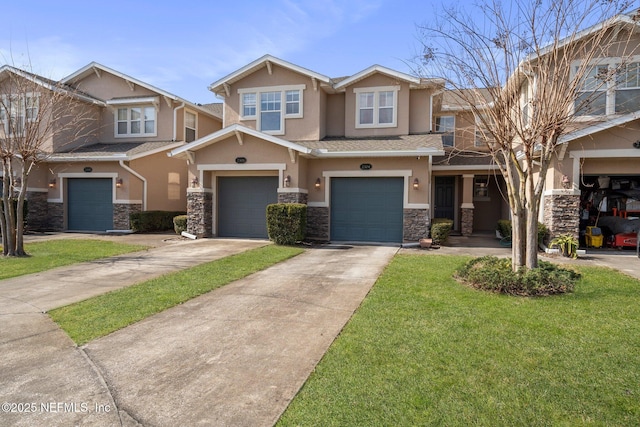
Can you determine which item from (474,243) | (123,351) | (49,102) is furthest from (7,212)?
(474,243)

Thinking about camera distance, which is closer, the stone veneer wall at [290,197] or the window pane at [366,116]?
the stone veneer wall at [290,197]

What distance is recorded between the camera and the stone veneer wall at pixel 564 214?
442 inches

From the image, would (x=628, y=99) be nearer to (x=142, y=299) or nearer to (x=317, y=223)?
(x=317, y=223)

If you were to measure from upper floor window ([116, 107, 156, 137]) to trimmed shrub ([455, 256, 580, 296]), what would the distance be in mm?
16351

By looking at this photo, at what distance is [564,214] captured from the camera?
11.4m

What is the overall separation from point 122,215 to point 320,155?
9073 millimetres

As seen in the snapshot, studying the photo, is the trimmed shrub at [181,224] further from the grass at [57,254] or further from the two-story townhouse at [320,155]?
the grass at [57,254]

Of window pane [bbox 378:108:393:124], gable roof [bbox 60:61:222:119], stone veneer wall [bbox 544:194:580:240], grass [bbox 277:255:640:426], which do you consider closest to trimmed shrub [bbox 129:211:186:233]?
gable roof [bbox 60:61:222:119]

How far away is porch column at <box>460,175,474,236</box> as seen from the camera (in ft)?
54.3

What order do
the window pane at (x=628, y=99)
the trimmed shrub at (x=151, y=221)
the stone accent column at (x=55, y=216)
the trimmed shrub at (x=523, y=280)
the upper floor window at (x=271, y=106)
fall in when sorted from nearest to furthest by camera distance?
the trimmed shrub at (x=523, y=280) < the window pane at (x=628, y=99) < the upper floor window at (x=271, y=106) < the trimmed shrub at (x=151, y=221) < the stone accent column at (x=55, y=216)

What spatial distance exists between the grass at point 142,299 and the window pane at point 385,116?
7988 millimetres

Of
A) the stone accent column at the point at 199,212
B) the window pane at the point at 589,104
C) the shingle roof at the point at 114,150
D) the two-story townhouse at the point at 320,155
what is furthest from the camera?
the shingle roof at the point at 114,150

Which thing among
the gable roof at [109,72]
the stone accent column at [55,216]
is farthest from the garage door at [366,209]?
the stone accent column at [55,216]

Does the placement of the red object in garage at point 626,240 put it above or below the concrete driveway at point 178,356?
above
